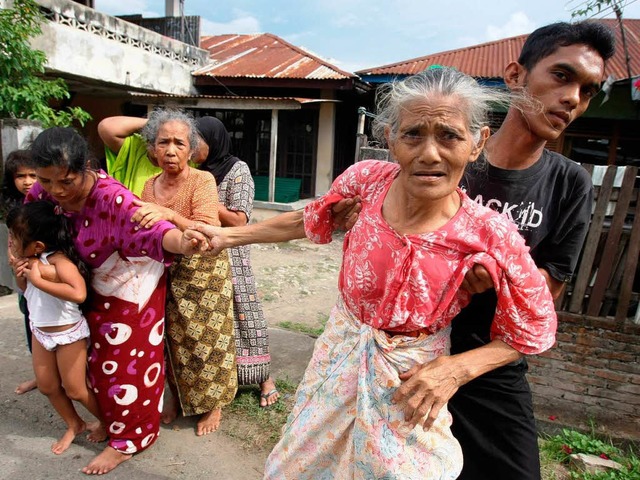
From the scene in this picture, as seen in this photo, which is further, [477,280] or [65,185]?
[65,185]

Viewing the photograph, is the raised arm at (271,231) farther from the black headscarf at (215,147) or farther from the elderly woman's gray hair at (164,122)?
the black headscarf at (215,147)

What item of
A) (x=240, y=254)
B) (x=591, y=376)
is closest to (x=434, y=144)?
(x=240, y=254)

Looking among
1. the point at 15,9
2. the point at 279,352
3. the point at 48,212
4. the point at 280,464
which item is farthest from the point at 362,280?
the point at 15,9

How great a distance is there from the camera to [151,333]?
2.35m

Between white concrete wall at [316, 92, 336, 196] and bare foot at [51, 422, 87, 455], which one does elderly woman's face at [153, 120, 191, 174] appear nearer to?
bare foot at [51, 422, 87, 455]

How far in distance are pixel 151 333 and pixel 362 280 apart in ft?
4.66

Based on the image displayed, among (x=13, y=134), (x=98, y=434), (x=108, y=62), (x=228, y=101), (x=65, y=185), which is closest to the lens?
(x=65, y=185)

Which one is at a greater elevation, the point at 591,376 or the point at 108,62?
the point at 108,62

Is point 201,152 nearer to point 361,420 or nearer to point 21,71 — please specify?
point 361,420

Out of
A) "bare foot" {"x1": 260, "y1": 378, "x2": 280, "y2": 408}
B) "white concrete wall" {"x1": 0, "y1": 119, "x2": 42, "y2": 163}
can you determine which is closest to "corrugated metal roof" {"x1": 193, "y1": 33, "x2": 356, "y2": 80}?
"white concrete wall" {"x1": 0, "y1": 119, "x2": 42, "y2": 163}

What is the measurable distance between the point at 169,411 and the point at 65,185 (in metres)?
1.53

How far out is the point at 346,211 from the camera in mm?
1585

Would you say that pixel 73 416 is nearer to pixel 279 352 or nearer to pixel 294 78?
pixel 279 352

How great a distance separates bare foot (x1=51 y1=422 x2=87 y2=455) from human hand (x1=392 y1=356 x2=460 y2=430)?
2.10 metres
